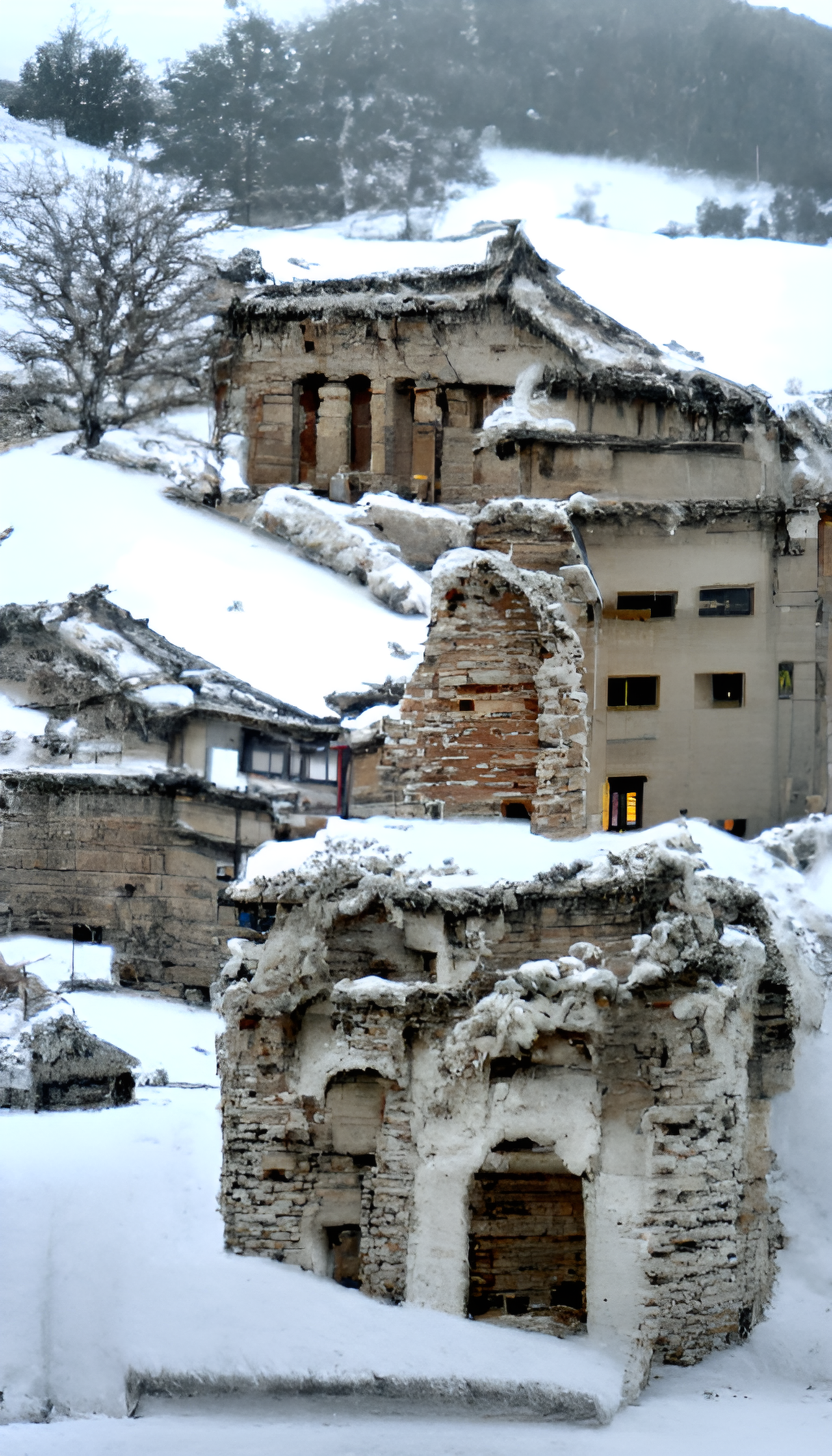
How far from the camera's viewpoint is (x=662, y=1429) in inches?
296

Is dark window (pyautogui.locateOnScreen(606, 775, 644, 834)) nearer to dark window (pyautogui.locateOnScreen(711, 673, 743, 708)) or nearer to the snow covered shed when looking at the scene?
dark window (pyautogui.locateOnScreen(711, 673, 743, 708))

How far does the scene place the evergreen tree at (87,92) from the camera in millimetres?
14953

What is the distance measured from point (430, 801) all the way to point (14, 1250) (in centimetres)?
382

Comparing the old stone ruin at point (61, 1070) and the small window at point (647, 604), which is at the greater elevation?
the small window at point (647, 604)

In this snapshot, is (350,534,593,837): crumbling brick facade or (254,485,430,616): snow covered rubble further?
(254,485,430,616): snow covered rubble

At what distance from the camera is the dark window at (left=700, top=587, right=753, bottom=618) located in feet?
43.9

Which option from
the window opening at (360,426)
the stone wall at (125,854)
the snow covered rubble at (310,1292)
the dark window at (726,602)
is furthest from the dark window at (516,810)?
the window opening at (360,426)

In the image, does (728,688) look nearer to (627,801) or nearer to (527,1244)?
(627,801)

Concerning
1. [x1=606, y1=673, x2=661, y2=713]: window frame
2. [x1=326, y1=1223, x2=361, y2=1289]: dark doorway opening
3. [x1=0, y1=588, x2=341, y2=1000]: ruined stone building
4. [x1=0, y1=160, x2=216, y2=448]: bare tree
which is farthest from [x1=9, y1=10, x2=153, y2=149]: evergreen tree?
[x1=326, y1=1223, x2=361, y2=1289]: dark doorway opening

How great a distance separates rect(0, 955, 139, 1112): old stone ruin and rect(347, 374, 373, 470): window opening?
487 inches

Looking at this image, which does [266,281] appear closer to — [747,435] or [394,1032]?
[747,435]

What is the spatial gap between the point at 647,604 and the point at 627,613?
205 millimetres

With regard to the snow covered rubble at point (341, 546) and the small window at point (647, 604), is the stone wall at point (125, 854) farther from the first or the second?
the small window at point (647, 604)

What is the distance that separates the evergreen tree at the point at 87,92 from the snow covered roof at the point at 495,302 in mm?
4248
